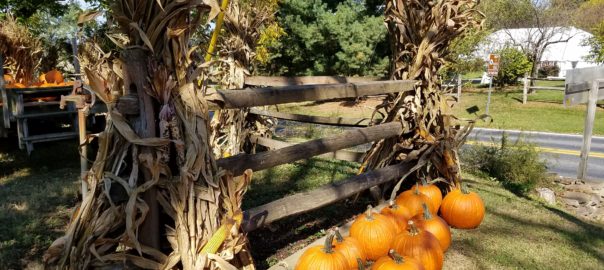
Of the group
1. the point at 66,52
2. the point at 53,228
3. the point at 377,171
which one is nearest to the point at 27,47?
the point at 53,228

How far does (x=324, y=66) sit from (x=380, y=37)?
117 inches

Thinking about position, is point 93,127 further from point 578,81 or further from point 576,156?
point 576,156

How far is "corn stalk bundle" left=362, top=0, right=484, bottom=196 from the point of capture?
4.40m

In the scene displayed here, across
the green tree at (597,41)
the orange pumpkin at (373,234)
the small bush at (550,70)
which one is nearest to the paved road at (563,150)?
the orange pumpkin at (373,234)

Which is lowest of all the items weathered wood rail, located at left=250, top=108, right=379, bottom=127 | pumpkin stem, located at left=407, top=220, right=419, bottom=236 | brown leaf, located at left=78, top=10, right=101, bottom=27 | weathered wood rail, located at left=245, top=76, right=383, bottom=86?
pumpkin stem, located at left=407, top=220, right=419, bottom=236

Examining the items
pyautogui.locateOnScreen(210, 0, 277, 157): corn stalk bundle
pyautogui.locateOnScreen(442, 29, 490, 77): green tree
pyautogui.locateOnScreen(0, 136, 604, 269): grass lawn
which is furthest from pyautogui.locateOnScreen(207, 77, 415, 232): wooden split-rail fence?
pyautogui.locateOnScreen(442, 29, 490, 77): green tree

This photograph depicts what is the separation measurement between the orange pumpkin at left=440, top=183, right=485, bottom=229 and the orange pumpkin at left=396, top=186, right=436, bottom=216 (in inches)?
12.0

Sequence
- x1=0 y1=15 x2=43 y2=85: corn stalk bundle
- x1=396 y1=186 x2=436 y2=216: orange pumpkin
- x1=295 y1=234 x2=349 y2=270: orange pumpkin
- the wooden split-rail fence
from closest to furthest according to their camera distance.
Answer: the wooden split-rail fence, x1=295 y1=234 x2=349 y2=270: orange pumpkin, x1=396 y1=186 x2=436 y2=216: orange pumpkin, x1=0 y1=15 x2=43 y2=85: corn stalk bundle

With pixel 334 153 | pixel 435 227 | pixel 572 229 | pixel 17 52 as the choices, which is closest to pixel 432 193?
pixel 435 227

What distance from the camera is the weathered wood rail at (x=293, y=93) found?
2467 millimetres

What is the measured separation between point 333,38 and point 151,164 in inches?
729

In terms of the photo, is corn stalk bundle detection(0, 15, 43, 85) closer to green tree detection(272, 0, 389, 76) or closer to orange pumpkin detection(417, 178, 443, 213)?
orange pumpkin detection(417, 178, 443, 213)

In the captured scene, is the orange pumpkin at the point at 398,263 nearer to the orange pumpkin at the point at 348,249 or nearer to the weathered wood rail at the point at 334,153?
the orange pumpkin at the point at 348,249

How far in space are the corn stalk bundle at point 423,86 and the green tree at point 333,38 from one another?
47.0 feet
